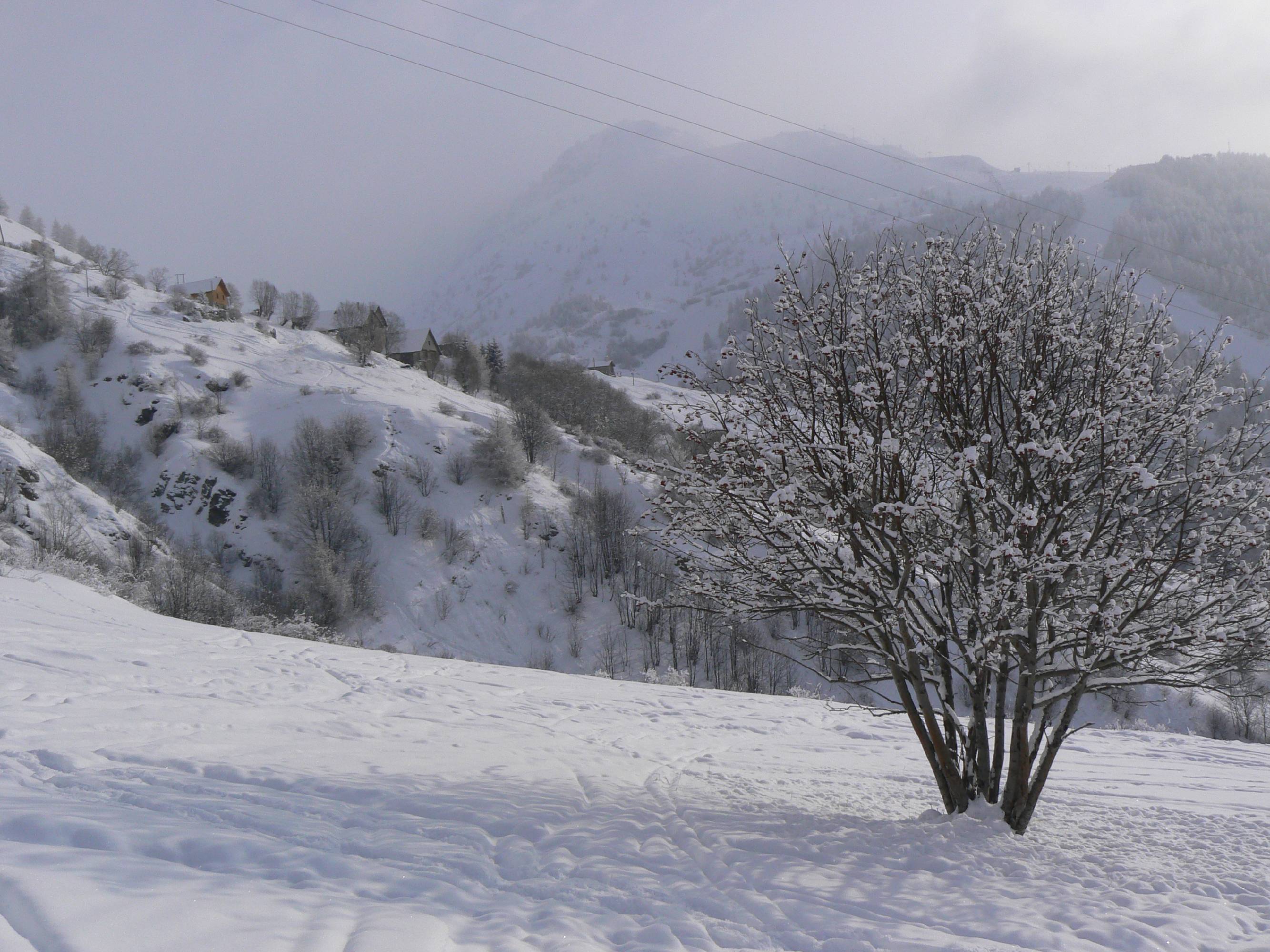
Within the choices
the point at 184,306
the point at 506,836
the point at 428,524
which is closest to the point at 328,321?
the point at 184,306

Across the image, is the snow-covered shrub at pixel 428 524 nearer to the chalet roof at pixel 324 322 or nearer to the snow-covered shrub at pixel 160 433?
the snow-covered shrub at pixel 160 433

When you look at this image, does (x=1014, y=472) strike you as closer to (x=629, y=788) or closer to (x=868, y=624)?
(x=868, y=624)

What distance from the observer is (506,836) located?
5383 mm

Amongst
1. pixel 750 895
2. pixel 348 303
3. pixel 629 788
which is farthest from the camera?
pixel 348 303

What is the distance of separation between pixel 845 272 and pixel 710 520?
2900mm

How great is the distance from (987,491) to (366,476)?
42.8 m

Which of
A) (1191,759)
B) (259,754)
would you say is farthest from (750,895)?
(1191,759)

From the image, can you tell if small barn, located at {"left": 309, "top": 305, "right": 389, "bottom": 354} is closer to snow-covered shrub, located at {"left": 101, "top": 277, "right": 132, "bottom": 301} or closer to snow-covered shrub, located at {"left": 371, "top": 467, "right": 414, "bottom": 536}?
snow-covered shrub, located at {"left": 101, "top": 277, "right": 132, "bottom": 301}

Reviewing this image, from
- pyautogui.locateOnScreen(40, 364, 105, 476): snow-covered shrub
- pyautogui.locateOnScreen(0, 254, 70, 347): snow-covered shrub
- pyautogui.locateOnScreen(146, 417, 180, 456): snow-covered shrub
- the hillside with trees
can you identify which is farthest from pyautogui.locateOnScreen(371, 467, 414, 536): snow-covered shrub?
the hillside with trees

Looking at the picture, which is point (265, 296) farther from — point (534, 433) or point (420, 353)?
point (534, 433)

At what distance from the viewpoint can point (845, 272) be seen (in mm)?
7066

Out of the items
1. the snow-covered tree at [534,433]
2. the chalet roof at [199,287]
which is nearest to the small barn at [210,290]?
the chalet roof at [199,287]

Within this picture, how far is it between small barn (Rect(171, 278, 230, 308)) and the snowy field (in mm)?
74395

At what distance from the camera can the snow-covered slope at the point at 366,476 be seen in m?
37.6
